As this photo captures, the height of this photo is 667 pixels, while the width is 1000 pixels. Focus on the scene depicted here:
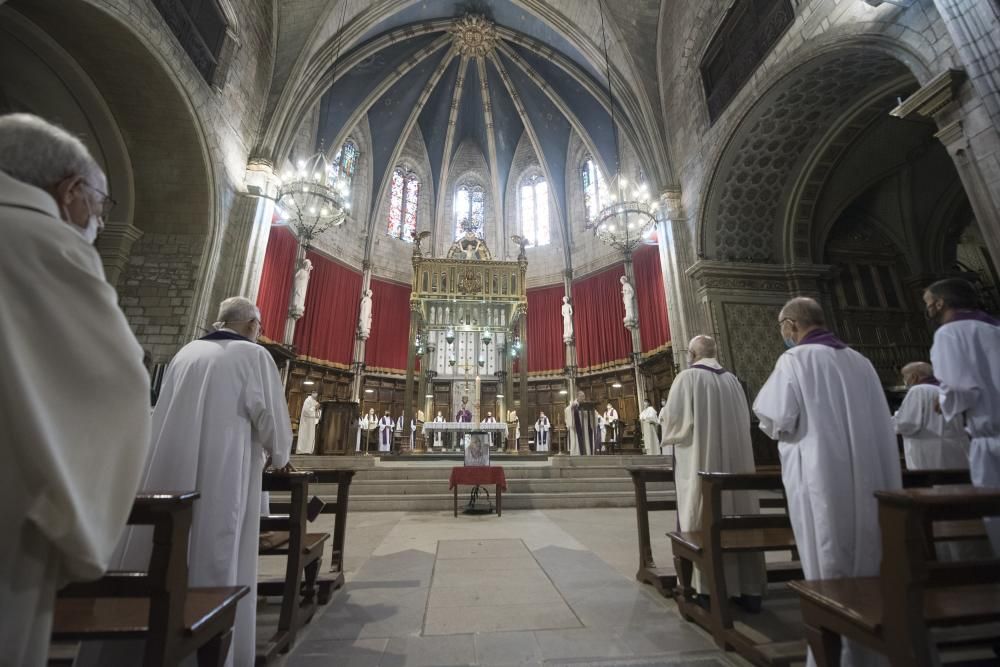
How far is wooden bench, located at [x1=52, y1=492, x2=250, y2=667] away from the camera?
3.66 ft

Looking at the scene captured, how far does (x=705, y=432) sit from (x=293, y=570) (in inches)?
101

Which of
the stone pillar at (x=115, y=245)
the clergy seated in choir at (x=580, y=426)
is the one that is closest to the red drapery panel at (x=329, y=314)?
the stone pillar at (x=115, y=245)

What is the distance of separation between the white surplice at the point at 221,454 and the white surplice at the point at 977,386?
146 inches

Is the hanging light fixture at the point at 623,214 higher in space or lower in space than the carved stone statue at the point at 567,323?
higher

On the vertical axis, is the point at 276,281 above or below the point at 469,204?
below

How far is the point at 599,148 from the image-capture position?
50.7 feet

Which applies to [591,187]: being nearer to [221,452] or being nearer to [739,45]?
[739,45]

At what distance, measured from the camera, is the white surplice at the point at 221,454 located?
174cm

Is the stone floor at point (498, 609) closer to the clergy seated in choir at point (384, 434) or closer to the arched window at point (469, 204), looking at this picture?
the clergy seated in choir at point (384, 434)

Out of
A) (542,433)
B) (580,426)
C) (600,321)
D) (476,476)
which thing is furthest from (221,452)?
(600,321)

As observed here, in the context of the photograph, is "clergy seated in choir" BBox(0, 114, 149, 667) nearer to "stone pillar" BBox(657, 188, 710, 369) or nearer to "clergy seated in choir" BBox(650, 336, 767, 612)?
"clergy seated in choir" BBox(650, 336, 767, 612)

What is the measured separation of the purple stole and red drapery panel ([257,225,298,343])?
11872 mm

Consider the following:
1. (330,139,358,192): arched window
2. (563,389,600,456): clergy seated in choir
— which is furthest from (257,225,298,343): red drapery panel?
(563,389,600,456): clergy seated in choir

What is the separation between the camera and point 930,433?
3619 mm
